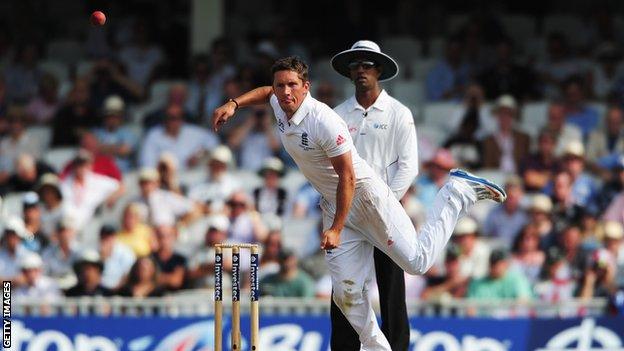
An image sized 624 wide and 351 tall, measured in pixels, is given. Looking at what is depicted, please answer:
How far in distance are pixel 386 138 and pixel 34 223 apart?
17.7 feet

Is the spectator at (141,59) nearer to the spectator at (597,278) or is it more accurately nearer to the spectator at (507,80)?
the spectator at (507,80)

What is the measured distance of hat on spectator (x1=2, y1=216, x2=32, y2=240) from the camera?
538 inches

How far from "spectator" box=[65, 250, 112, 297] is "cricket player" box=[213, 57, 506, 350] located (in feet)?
13.7

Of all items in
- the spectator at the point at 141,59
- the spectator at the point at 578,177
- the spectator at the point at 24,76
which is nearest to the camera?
the spectator at the point at 578,177

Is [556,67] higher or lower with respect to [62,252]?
higher

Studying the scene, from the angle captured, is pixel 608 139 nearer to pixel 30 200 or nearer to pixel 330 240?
pixel 30 200

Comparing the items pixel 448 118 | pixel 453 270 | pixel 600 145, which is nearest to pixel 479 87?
pixel 448 118

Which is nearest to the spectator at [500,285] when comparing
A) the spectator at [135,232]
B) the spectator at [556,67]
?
the spectator at [135,232]

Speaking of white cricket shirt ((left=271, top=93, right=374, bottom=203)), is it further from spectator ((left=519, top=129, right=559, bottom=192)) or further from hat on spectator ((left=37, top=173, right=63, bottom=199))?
hat on spectator ((left=37, top=173, right=63, bottom=199))

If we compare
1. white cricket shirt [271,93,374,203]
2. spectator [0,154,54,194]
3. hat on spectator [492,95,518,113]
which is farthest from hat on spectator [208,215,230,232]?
white cricket shirt [271,93,374,203]

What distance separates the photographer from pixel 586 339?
1210 cm

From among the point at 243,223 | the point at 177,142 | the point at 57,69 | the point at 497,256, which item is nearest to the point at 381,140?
the point at 497,256

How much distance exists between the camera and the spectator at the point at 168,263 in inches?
525

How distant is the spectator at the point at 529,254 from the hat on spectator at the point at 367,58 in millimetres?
4046
